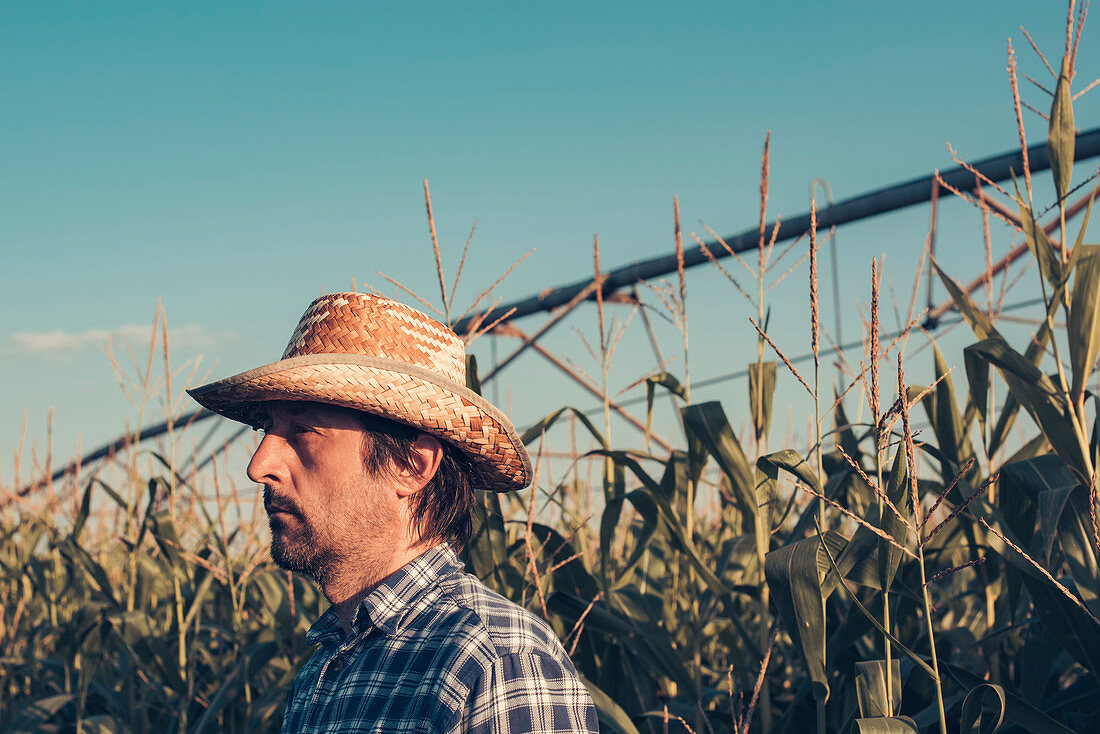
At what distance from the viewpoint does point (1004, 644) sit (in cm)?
239

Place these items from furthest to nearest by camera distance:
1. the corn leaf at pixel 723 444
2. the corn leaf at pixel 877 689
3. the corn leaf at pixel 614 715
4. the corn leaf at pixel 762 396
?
the corn leaf at pixel 762 396, the corn leaf at pixel 723 444, the corn leaf at pixel 614 715, the corn leaf at pixel 877 689

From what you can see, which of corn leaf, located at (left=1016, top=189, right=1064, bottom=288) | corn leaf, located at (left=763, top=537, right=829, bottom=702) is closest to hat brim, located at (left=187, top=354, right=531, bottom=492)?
corn leaf, located at (left=763, top=537, right=829, bottom=702)

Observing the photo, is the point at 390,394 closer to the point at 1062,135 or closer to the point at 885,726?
the point at 885,726

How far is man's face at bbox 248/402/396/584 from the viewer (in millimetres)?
1779

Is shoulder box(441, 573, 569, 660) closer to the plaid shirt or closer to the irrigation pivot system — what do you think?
the plaid shirt

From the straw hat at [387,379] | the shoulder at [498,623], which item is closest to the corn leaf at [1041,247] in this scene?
the straw hat at [387,379]

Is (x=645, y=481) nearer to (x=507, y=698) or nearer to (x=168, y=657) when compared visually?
(x=507, y=698)

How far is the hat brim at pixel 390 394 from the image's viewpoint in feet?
5.84

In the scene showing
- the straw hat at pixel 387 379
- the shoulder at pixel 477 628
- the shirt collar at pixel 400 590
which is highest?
the straw hat at pixel 387 379

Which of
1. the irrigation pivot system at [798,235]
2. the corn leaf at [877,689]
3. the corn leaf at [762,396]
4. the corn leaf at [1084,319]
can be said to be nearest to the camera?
the corn leaf at [877,689]

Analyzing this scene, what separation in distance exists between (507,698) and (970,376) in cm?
151

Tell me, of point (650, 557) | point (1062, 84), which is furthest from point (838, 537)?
point (650, 557)

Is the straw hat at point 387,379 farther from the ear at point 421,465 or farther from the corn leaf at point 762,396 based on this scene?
the corn leaf at point 762,396

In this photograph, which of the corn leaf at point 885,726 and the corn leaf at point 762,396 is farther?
the corn leaf at point 762,396
